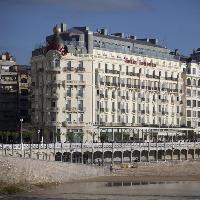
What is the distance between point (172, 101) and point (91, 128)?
2585 cm

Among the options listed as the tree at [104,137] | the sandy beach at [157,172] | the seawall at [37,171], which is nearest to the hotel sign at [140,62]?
the tree at [104,137]

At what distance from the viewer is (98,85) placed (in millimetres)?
138750

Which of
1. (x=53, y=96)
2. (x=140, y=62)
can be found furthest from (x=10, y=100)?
(x=140, y=62)

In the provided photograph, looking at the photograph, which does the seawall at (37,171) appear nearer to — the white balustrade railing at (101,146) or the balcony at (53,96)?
the white balustrade railing at (101,146)

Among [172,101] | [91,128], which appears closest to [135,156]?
[91,128]

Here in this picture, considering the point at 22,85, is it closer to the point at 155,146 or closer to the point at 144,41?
the point at 144,41

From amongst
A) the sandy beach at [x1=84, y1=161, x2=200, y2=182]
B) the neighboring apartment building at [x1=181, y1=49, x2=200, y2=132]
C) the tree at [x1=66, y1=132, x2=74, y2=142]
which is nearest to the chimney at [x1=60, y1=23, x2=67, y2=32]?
the tree at [x1=66, y1=132, x2=74, y2=142]

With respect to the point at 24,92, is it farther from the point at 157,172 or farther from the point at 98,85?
the point at 157,172

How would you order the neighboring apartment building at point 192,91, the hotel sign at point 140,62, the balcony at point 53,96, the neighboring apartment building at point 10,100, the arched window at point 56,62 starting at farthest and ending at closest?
the neighboring apartment building at point 192,91, the neighboring apartment building at point 10,100, the hotel sign at point 140,62, the arched window at point 56,62, the balcony at point 53,96

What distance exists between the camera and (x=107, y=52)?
14162 cm

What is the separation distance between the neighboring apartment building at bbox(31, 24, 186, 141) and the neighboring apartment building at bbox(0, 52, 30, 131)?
44.2 ft

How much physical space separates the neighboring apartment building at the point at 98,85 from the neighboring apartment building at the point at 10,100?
13.5m

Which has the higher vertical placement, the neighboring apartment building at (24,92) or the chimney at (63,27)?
the chimney at (63,27)

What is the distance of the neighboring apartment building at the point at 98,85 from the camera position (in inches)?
5330
